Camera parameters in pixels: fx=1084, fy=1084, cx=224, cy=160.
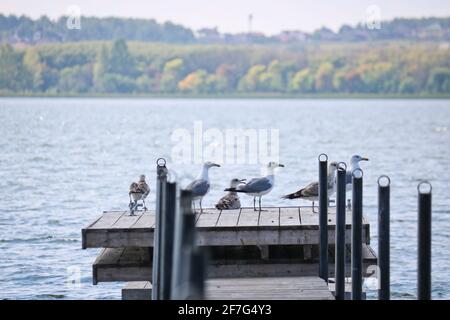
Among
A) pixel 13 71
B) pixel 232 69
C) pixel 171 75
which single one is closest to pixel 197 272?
pixel 13 71

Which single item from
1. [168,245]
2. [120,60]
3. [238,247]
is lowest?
[238,247]

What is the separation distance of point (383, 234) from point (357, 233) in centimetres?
57

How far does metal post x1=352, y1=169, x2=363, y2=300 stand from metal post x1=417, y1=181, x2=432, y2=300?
1098 millimetres

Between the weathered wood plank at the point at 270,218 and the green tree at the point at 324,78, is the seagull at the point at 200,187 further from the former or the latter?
the green tree at the point at 324,78

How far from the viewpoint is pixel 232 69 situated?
109 metres

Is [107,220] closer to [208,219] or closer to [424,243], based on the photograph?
[208,219]

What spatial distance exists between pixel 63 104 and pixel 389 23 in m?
66.3

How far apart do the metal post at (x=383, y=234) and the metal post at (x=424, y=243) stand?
0.60 meters

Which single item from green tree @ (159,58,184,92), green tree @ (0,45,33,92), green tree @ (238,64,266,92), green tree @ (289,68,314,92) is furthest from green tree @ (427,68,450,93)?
green tree @ (0,45,33,92)

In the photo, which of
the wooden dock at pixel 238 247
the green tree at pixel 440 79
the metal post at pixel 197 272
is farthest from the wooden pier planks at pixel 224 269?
the green tree at pixel 440 79

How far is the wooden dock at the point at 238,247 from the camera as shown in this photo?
38.3ft

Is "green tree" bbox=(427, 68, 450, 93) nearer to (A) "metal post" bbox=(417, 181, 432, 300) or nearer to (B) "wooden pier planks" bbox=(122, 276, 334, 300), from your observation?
(B) "wooden pier planks" bbox=(122, 276, 334, 300)
